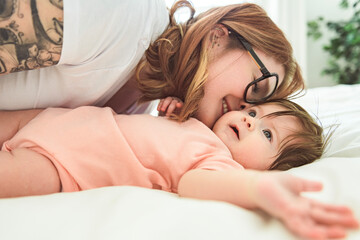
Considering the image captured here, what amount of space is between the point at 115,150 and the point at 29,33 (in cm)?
34

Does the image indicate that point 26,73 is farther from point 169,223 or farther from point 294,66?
point 294,66

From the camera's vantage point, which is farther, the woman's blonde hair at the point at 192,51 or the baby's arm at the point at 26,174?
the woman's blonde hair at the point at 192,51

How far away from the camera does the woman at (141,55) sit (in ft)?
2.68

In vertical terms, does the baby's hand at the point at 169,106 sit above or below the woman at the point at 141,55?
below

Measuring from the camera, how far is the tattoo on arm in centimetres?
77

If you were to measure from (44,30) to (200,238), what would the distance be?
608 mm

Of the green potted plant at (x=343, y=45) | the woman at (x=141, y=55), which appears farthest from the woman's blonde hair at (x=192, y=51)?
the green potted plant at (x=343, y=45)

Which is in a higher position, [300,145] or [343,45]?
[300,145]

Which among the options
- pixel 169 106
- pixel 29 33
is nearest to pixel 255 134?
pixel 169 106

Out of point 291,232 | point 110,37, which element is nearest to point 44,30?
point 110,37

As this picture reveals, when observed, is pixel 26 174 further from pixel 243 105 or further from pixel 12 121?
pixel 243 105

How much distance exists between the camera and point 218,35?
111 centimetres

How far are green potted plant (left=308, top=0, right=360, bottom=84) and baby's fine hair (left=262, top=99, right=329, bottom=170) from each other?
8.54ft

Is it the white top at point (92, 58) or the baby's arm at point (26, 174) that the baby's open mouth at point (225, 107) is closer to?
the white top at point (92, 58)
